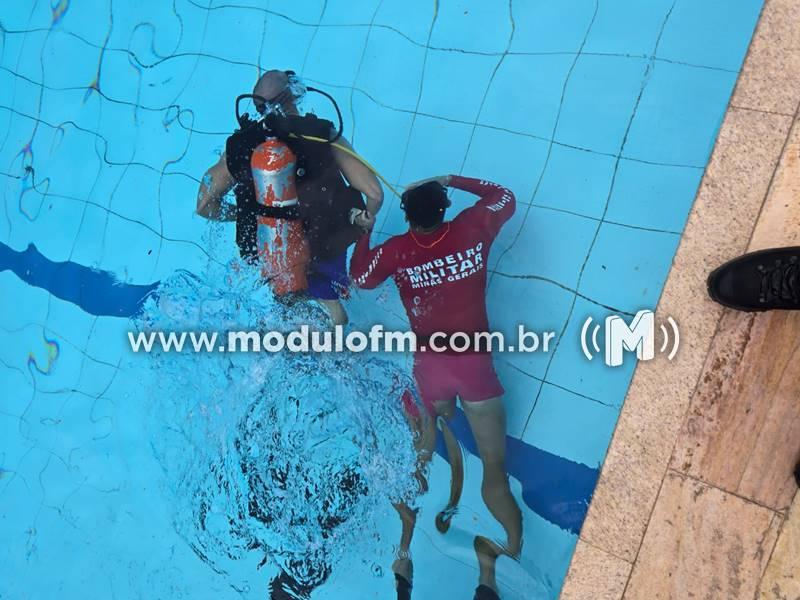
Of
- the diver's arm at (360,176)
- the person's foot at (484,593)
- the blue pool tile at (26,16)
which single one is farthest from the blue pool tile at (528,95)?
the blue pool tile at (26,16)

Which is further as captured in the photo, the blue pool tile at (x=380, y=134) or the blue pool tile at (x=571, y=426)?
the blue pool tile at (x=380, y=134)

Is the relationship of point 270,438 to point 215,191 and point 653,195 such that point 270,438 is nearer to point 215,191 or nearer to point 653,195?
point 215,191

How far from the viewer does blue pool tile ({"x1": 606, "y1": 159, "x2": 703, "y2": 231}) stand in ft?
6.79

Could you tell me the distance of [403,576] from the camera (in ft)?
7.77

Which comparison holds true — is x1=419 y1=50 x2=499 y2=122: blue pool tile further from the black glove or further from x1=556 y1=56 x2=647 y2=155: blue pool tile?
the black glove

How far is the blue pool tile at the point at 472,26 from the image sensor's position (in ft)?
7.61

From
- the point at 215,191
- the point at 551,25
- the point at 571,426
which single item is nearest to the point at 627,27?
the point at 551,25

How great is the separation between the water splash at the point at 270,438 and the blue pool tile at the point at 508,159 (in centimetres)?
75

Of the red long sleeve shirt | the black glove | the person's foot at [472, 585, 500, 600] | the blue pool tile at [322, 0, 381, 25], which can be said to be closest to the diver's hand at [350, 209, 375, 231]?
the red long sleeve shirt

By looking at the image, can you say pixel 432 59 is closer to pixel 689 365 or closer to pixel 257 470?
pixel 689 365

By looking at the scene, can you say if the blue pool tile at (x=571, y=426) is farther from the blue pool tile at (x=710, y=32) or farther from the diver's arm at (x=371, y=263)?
the blue pool tile at (x=710, y=32)

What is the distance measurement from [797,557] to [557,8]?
74.2 inches

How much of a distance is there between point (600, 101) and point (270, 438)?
1679 millimetres

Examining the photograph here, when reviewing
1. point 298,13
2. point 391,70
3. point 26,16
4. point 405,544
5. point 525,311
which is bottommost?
point 405,544
